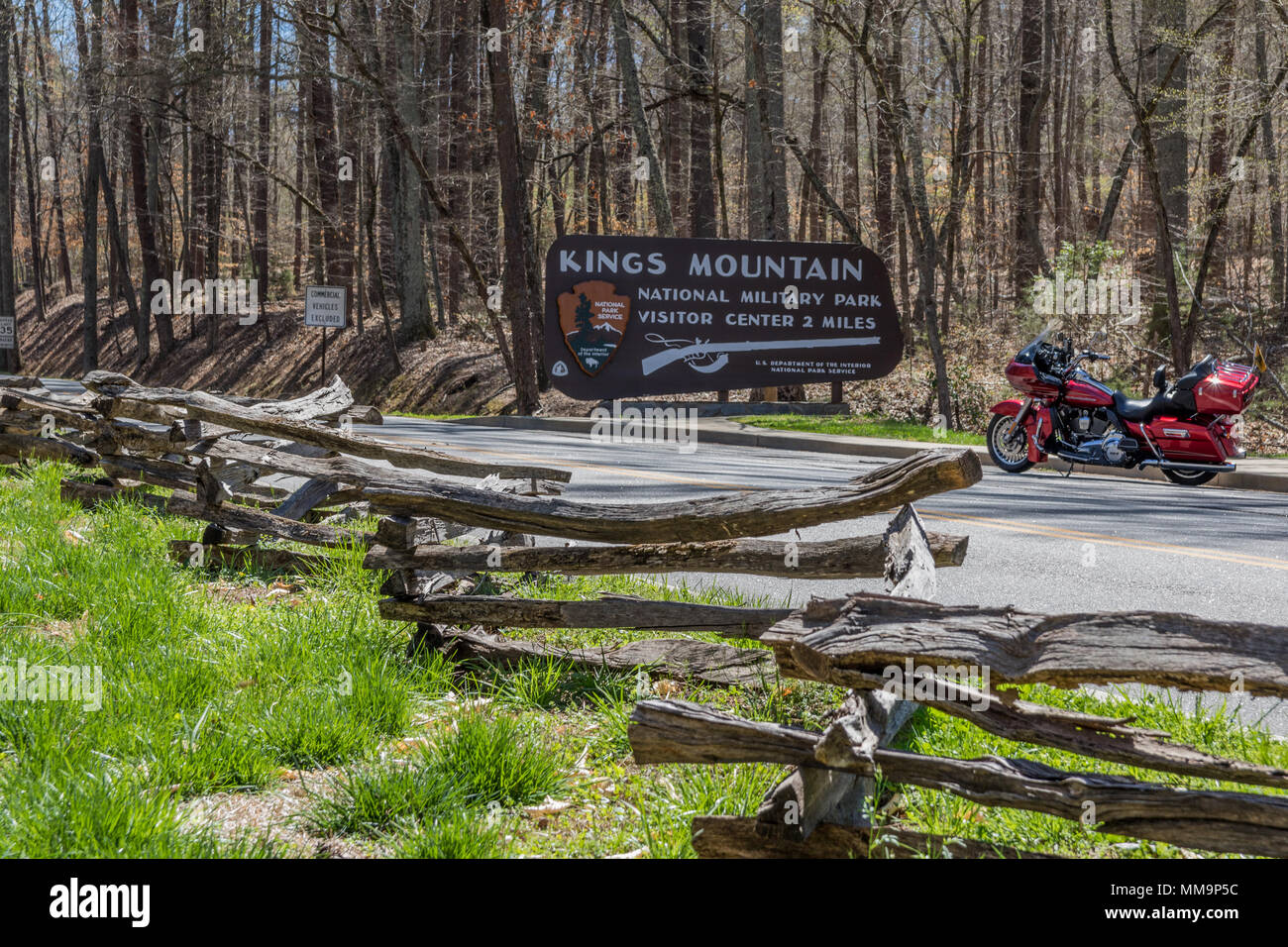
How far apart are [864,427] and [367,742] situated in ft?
50.4

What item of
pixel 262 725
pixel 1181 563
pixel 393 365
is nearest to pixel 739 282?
pixel 393 365

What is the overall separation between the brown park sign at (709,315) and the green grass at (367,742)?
51.0 ft

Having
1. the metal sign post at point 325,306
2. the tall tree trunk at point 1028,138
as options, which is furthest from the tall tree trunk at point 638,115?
the metal sign post at point 325,306

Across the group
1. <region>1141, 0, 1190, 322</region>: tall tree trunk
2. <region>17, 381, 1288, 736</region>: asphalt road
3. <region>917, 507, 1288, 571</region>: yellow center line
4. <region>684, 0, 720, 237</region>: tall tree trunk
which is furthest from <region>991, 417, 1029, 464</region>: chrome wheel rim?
<region>684, 0, 720, 237</region>: tall tree trunk

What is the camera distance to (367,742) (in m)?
3.66

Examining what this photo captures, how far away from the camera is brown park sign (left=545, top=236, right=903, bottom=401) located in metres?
20.4

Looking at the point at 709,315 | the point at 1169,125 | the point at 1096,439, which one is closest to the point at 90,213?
the point at 709,315

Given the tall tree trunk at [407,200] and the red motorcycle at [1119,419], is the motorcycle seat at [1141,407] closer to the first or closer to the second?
the red motorcycle at [1119,419]

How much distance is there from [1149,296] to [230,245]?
40017 mm

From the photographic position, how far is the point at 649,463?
1217cm

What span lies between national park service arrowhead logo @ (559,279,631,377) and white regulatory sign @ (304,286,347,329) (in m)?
7.97

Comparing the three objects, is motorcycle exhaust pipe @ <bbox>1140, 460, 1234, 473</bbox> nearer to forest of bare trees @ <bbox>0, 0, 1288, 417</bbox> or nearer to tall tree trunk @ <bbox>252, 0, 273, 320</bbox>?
forest of bare trees @ <bbox>0, 0, 1288, 417</bbox>

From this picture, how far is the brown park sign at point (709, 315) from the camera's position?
66.8ft

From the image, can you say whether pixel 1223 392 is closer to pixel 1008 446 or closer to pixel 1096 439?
pixel 1096 439
